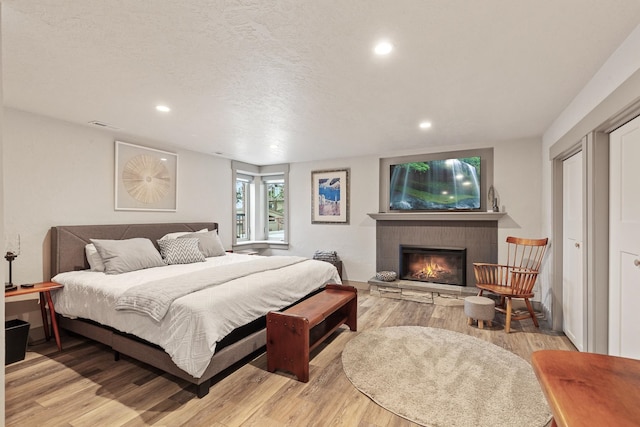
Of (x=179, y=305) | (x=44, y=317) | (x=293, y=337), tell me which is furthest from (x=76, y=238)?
(x=293, y=337)

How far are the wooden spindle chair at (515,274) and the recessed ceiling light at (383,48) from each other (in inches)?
112

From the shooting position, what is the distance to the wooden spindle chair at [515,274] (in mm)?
3492

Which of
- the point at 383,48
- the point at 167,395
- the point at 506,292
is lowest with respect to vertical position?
the point at 167,395

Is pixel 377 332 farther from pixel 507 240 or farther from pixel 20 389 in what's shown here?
pixel 20 389

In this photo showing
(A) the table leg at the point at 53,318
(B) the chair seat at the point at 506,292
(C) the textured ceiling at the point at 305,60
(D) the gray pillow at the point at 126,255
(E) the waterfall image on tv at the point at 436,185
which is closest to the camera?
(C) the textured ceiling at the point at 305,60

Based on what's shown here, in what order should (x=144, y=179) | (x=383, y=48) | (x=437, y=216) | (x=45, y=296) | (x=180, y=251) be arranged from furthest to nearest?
(x=437, y=216)
(x=144, y=179)
(x=180, y=251)
(x=45, y=296)
(x=383, y=48)

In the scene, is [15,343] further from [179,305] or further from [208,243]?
[208,243]

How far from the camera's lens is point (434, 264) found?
4969mm

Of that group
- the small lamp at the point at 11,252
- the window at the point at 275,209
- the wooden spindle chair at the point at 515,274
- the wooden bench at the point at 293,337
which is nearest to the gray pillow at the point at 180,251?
the small lamp at the point at 11,252

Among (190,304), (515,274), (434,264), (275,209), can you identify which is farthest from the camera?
(275,209)

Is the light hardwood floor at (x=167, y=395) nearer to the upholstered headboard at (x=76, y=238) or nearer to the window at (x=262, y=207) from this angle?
the upholstered headboard at (x=76, y=238)

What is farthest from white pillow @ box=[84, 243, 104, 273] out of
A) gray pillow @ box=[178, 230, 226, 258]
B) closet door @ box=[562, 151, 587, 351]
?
closet door @ box=[562, 151, 587, 351]

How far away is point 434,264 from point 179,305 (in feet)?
13.1

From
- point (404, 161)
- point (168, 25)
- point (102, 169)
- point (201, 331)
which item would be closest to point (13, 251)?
point (102, 169)
